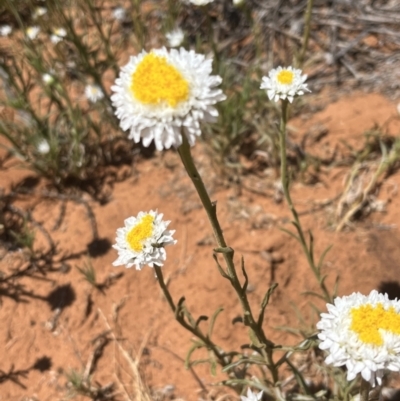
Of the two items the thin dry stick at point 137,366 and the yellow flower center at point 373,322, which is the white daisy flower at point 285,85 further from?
the thin dry stick at point 137,366

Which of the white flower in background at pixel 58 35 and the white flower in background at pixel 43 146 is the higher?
the white flower in background at pixel 58 35

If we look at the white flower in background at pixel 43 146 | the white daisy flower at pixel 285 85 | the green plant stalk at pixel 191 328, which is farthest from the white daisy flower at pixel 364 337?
the white flower in background at pixel 43 146

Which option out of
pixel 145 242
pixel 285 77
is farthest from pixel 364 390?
pixel 285 77

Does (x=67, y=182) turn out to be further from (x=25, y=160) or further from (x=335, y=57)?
(x=335, y=57)

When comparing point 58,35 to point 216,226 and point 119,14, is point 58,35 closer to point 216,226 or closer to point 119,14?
point 119,14

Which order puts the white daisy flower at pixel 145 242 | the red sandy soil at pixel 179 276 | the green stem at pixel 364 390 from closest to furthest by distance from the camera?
the green stem at pixel 364 390, the white daisy flower at pixel 145 242, the red sandy soil at pixel 179 276

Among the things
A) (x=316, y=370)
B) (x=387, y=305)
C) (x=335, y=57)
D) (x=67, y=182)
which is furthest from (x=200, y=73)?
(x=335, y=57)
